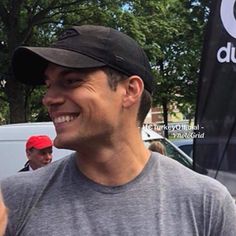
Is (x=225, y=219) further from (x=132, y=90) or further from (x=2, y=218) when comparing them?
Result: (x=2, y=218)

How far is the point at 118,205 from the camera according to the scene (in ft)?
5.36

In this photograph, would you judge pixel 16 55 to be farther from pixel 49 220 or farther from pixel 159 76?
pixel 159 76

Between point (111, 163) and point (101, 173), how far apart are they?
0.15 ft

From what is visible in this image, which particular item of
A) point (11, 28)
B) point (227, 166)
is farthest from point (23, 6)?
point (227, 166)

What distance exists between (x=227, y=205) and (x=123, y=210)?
320 mm

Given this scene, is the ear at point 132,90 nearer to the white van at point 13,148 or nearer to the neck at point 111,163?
the neck at point 111,163

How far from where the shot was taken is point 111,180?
171cm

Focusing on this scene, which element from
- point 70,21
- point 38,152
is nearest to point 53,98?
point 38,152

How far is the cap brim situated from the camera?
5.46 ft

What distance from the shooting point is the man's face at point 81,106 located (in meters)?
1.69

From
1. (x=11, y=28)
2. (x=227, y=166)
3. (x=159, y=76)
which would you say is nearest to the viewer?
(x=227, y=166)

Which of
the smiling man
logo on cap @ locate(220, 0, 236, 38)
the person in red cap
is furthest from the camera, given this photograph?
the person in red cap

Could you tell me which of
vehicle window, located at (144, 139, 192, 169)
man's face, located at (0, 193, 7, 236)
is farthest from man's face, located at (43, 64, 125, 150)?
vehicle window, located at (144, 139, 192, 169)

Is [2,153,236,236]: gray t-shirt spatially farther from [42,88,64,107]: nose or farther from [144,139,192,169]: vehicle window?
[144,139,192,169]: vehicle window
